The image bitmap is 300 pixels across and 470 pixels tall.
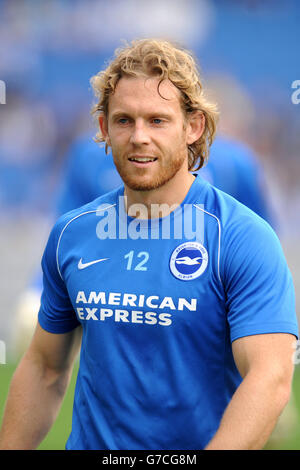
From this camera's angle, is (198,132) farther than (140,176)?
Yes

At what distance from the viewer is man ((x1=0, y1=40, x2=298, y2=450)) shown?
8.66 ft

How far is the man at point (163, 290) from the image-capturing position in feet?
8.66

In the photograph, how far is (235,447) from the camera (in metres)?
2.46

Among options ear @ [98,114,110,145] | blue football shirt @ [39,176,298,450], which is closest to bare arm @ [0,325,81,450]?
blue football shirt @ [39,176,298,450]

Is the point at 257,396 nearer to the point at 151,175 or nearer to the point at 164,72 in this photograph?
the point at 151,175

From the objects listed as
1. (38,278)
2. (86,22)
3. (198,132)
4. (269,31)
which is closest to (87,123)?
(86,22)

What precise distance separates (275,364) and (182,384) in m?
0.40

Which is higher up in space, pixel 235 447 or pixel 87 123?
pixel 87 123

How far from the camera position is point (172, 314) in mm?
2744

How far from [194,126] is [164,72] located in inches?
11.6

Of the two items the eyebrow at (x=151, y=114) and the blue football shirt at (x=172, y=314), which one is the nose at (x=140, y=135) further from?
the blue football shirt at (x=172, y=314)

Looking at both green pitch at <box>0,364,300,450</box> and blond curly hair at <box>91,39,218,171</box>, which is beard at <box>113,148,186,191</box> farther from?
green pitch at <box>0,364,300,450</box>
